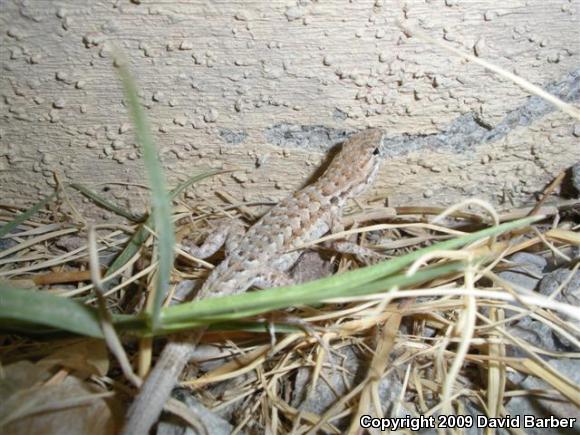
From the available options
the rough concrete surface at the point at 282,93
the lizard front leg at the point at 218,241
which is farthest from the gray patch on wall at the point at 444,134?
the lizard front leg at the point at 218,241

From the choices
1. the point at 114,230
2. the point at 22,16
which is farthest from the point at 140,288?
the point at 22,16

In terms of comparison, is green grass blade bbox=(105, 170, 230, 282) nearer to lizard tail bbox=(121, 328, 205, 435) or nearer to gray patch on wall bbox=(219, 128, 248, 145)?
gray patch on wall bbox=(219, 128, 248, 145)

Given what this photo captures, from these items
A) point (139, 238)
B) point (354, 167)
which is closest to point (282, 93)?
point (354, 167)

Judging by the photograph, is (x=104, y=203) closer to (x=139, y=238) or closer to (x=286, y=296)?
(x=139, y=238)

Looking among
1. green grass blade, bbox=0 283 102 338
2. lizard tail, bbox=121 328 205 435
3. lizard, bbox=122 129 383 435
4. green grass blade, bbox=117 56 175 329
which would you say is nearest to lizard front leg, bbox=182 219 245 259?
lizard, bbox=122 129 383 435

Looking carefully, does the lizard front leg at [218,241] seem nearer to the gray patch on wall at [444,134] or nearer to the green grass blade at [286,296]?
the gray patch on wall at [444,134]
